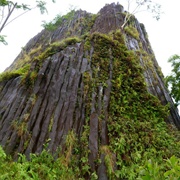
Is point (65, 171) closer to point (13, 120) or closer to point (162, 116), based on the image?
point (13, 120)

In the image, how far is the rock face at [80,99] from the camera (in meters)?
7.09

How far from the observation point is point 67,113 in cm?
790

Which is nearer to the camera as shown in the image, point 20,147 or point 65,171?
point 65,171

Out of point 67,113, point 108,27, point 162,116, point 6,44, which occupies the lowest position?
point 67,113

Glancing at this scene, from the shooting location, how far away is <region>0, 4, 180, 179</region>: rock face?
23.3ft

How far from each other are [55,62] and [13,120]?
3.74 meters

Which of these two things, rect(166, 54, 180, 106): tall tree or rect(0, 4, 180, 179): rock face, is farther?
rect(166, 54, 180, 106): tall tree

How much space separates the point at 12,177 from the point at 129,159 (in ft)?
11.8

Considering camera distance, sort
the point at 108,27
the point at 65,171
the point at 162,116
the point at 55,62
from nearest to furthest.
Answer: the point at 65,171
the point at 162,116
the point at 55,62
the point at 108,27

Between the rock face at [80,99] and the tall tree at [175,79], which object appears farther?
the tall tree at [175,79]

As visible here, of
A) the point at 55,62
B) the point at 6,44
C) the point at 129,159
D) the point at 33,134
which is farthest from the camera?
the point at 6,44

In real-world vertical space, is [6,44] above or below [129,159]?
above

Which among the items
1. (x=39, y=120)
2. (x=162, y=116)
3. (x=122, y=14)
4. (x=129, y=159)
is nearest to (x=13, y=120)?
(x=39, y=120)

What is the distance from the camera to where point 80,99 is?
852 centimetres
